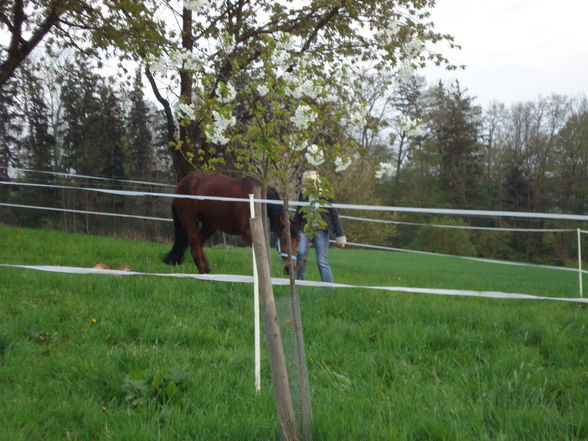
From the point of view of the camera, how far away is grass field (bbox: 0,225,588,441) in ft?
8.86

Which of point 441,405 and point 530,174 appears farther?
point 530,174

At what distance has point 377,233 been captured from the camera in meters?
34.4

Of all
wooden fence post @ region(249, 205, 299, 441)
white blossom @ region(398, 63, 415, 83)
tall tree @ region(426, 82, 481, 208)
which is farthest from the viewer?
tall tree @ region(426, 82, 481, 208)

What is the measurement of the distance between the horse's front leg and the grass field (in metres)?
0.99

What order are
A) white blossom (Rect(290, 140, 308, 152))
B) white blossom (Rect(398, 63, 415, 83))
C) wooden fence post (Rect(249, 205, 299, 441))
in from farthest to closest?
white blossom (Rect(398, 63, 415, 83)), white blossom (Rect(290, 140, 308, 152)), wooden fence post (Rect(249, 205, 299, 441))

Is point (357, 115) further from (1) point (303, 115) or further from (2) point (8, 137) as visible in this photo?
(2) point (8, 137)

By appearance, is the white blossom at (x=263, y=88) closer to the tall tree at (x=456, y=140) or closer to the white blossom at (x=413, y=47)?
the white blossom at (x=413, y=47)

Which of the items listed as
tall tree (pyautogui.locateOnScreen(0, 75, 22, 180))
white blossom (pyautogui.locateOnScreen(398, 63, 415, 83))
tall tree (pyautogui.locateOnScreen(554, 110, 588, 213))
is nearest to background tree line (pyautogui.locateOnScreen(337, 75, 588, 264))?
tall tree (pyautogui.locateOnScreen(554, 110, 588, 213))

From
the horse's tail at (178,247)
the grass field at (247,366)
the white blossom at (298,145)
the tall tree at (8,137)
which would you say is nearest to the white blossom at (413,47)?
the white blossom at (298,145)

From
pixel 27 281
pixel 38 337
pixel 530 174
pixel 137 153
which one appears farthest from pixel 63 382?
pixel 530 174

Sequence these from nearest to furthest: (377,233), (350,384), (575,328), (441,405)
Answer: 1. (441,405)
2. (350,384)
3. (575,328)
4. (377,233)

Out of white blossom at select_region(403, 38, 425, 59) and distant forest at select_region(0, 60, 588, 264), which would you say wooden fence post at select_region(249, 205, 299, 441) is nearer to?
white blossom at select_region(403, 38, 425, 59)

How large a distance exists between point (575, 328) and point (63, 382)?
4685 mm

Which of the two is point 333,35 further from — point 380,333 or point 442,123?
point 442,123
